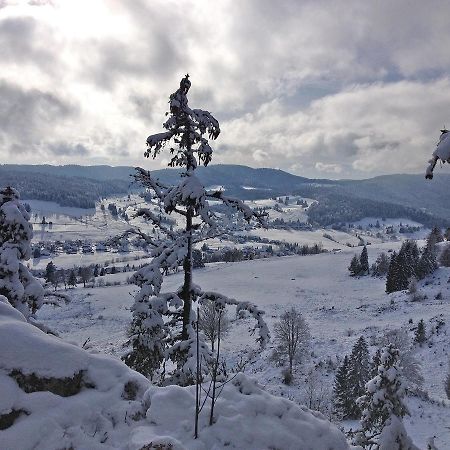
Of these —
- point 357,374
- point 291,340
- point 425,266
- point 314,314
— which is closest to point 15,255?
point 357,374

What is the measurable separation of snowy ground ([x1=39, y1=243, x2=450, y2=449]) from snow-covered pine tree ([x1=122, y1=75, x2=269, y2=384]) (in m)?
8.88

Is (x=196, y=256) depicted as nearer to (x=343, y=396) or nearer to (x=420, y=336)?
(x=343, y=396)

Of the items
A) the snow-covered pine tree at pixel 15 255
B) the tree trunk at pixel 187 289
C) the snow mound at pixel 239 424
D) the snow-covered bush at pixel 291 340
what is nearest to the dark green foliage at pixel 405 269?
the snow-covered bush at pixel 291 340

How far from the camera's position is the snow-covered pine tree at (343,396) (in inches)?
1506

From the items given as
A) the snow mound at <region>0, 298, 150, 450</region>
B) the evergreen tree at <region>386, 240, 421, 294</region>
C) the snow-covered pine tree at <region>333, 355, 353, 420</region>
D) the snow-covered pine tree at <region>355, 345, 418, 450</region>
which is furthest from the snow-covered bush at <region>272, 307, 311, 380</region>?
the snow mound at <region>0, 298, 150, 450</region>

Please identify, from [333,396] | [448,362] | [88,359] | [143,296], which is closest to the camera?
[88,359]

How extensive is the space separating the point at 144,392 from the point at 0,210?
22.7ft

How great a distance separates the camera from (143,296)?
27.5 ft

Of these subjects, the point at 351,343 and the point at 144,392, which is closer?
the point at 144,392

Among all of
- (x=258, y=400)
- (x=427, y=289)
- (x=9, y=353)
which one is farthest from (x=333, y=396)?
(x=427, y=289)

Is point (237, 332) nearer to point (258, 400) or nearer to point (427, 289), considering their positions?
point (427, 289)

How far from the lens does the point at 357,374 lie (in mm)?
39812

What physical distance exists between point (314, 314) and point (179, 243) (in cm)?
7153

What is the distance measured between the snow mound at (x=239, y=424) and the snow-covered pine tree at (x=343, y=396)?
3620cm
